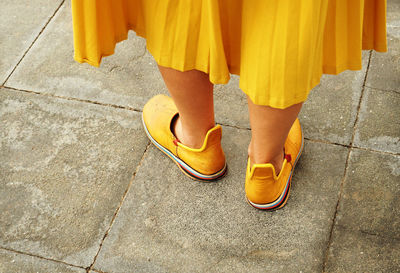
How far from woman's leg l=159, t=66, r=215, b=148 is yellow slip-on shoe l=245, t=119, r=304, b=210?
9.2 inches

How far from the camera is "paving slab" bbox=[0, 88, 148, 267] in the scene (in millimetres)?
1733

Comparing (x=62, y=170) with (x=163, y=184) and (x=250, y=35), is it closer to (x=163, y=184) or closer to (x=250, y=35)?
(x=163, y=184)

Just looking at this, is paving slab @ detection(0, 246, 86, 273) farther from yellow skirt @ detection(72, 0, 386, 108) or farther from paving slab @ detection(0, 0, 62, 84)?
paving slab @ detection(0, 0, 62, 84)

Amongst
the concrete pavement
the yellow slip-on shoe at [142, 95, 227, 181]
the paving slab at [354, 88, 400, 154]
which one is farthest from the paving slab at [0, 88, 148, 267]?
the paving slab at [354, 88, 400, 154]

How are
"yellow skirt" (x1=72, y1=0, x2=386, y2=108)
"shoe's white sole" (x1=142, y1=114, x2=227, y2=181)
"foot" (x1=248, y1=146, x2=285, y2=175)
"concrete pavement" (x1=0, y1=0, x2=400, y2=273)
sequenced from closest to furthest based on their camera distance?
"yellow skirt" (x1=72, y1=0, x2=386, y2=108), "foot" (x1=248, y1=146, x2=285, y2=175), "concrete pavement" (x1=0, y1=0, x2=400, y2=273), "shoe's white sole" (x1=142, y1=114, x2=227, y2=181)

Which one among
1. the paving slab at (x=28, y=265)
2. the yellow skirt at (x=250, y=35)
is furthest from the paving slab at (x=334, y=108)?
the paving slab at (x=28, y=265)

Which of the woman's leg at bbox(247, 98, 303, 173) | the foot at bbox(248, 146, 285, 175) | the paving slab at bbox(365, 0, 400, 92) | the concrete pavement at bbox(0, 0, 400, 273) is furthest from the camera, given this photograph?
the paving slab at bbox(365, 0, 400, 92)

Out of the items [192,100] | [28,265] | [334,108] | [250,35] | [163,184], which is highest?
[250,35]

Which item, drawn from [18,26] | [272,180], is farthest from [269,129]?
[18,26]

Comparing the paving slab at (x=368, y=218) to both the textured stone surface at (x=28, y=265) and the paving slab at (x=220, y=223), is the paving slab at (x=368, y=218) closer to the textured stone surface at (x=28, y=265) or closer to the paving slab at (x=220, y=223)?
the paving slab at (x=220, y=223)

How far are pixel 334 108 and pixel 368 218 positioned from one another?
57cm

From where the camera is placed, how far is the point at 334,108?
2072mm

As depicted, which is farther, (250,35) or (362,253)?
(362,253)

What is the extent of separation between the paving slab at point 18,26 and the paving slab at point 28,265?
0.98 metres
